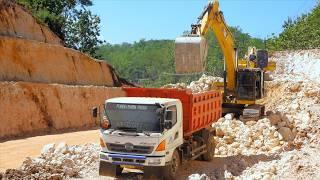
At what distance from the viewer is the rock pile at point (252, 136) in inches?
742

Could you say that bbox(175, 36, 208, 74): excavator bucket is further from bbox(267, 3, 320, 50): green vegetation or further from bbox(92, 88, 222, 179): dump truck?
bbox(267, 3, 320, 50): green vegetation

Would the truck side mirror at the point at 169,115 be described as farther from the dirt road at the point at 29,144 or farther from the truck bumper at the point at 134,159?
the dirt road at the point at 29,144

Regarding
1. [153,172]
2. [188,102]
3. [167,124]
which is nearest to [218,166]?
[188,102]

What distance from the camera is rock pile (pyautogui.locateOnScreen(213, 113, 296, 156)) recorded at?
18.9 meters

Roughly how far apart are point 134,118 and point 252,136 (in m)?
7.86

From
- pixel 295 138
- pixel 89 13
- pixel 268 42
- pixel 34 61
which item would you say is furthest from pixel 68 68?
pixel 268 42

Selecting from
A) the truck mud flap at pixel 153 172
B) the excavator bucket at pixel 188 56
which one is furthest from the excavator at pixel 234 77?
the truck mud flap at pixel 153 172

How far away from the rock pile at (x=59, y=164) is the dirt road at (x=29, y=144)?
1.58m

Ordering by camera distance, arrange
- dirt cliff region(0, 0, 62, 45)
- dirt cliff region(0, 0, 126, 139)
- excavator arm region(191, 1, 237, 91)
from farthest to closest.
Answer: dirt cliff region(0, 0, 62, 45)
dirt cliff region(0, 0, 126, 139)
excavator arm region(191, 1, 237, 91)

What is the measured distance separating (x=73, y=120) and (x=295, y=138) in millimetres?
11944

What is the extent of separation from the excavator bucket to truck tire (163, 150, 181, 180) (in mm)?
3312

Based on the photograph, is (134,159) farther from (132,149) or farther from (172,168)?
(172,168)

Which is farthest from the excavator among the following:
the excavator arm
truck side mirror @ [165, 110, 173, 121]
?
truck side mirror @ [165, 110, 173, 121]

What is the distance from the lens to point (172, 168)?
13.6 meters
